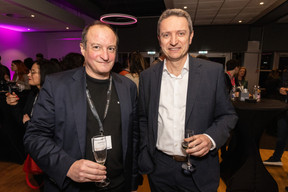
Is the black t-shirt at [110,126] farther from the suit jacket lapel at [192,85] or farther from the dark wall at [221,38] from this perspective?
the dark wall at [221,38]

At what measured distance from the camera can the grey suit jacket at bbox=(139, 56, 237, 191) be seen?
139cm

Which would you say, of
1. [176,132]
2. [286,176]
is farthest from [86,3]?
[286,176]

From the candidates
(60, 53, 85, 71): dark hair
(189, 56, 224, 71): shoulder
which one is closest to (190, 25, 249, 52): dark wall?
(60, 53, 85, 71): dark hair

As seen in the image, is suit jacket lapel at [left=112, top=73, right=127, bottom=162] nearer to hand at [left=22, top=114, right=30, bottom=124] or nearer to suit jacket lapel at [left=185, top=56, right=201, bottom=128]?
suit jacket lapel at [left=185, top=56, right=201, bottom=128]

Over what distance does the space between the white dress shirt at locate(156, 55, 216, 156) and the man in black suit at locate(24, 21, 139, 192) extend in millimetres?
256

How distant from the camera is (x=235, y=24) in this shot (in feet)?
25.6

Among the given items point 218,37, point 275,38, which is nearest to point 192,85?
point 218,37

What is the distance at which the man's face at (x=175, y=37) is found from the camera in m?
1.43

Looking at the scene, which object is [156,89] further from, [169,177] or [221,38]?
[221,38]

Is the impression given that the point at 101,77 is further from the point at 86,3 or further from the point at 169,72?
the point at 86,3

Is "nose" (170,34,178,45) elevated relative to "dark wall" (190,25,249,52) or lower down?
lower down

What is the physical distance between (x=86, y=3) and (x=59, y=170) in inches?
267

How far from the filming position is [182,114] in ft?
4.77

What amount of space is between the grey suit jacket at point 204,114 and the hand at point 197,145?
96mm
